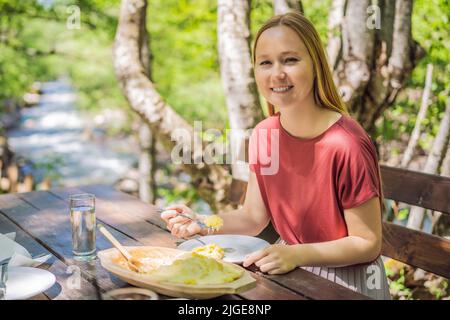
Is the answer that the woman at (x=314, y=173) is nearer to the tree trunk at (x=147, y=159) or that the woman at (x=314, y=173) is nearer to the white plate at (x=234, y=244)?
the white plate at (x=234, y=244)

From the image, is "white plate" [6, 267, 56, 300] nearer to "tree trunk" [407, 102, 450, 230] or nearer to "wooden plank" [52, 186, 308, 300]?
"wooden plank" [52, 186, 308, 300]

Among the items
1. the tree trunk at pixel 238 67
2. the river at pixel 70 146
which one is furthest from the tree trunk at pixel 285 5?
the river at pixel 70 146

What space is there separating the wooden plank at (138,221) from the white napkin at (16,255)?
40 cm

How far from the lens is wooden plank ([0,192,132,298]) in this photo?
5.31ft

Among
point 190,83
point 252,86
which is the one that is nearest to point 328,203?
point 252,86

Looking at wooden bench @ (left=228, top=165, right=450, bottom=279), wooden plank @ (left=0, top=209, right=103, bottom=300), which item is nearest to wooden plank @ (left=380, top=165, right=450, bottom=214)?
wooden bench @ (left=228, top=165, right=450, bottom=279)

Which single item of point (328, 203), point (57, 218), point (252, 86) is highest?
point (252, 86)

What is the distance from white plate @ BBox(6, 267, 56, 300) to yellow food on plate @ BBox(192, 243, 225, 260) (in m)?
0.44

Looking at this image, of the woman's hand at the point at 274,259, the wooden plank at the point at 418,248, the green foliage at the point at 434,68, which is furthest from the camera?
the green foliage at the point at 434,68

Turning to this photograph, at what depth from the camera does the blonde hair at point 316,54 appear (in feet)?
6.17

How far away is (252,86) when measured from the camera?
3369 millimetres

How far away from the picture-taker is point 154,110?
11.8ft

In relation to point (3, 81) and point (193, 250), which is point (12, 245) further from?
point (3, 81)

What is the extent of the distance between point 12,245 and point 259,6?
10.9 feet
